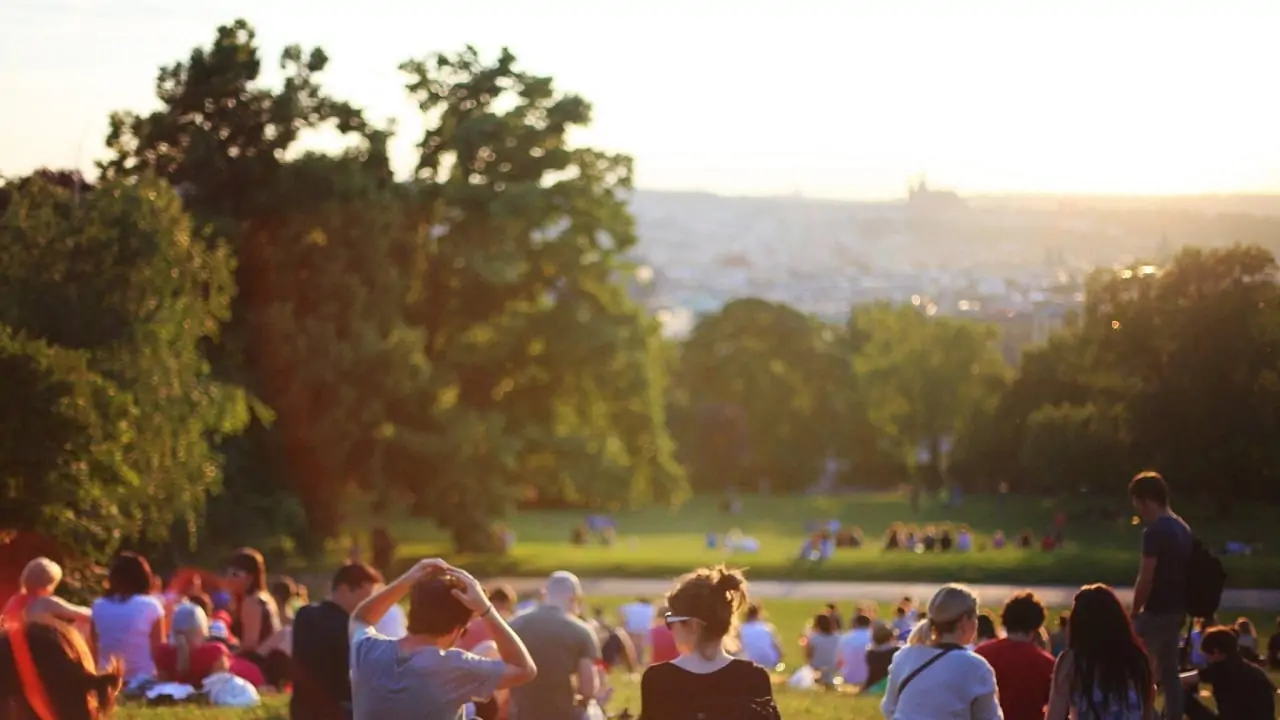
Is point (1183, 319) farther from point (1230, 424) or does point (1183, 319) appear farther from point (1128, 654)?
point (1128, 654)

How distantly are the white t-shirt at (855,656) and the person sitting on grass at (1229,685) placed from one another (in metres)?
6.76

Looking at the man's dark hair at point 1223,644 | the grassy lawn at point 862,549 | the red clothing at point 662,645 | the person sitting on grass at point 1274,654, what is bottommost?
the grassy lawn at point 862,549

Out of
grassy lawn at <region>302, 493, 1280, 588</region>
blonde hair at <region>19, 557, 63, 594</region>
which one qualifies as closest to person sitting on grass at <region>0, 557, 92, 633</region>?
blonde hair at <region>19, 557, 63, 594</region>

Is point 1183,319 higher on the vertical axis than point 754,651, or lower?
higher

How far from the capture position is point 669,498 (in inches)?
1816

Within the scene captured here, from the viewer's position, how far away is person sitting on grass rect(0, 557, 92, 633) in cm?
857

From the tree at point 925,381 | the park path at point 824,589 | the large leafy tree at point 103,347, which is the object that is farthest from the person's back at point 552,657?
the tree at point 925,381

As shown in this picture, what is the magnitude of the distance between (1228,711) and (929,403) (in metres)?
68.8

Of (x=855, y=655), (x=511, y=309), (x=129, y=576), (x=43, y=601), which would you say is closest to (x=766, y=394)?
(x=511, y=309)

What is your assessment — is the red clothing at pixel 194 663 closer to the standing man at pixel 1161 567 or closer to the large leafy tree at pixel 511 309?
the standing man at pixel 1161 567

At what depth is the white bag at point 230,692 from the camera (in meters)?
13.4

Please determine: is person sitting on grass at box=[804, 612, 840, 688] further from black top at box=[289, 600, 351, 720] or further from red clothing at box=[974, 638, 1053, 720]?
red clothing at box=[974, 638, 1053, 720]

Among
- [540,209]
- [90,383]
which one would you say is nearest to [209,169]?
[540,209]

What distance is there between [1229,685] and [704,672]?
19.3 feet
